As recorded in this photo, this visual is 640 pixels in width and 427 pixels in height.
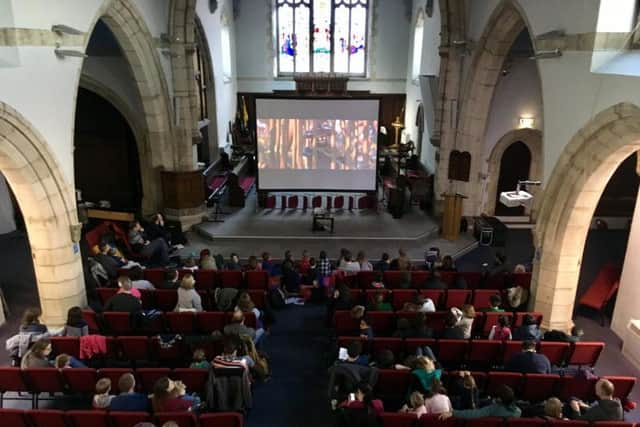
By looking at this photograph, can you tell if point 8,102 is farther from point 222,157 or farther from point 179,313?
point 222,157

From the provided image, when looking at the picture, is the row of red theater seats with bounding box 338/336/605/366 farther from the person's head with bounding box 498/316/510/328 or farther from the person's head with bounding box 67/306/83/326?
the person's head with bounding box 67/306/83/326

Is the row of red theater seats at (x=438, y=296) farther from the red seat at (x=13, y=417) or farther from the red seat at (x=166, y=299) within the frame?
the red seat at (x=13, y=417)

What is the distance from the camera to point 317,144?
554 inches

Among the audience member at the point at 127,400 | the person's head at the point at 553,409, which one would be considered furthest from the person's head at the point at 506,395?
the audience member at the point at 127,400

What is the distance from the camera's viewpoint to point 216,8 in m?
17.5

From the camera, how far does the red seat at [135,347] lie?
6.75m

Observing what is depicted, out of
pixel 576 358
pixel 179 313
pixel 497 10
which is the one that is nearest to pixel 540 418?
pixel 576 358

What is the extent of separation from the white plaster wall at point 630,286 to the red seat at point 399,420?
514 centimetres

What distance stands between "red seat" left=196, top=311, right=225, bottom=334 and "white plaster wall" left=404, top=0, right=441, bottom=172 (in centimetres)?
984

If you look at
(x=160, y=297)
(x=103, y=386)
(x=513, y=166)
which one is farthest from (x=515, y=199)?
(x=103, y=386)

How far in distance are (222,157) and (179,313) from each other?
11277mm

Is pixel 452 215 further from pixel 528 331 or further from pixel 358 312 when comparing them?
pixel 358 312

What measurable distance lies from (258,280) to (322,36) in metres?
15.4

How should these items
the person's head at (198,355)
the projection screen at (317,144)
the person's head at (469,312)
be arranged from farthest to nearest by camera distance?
the projection screen at (317,144) < the person's head at (469,312) < the person's head at (198,355)
